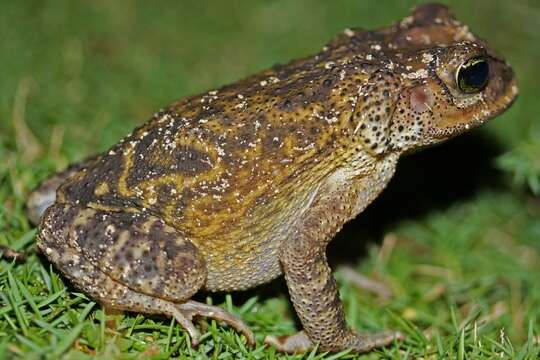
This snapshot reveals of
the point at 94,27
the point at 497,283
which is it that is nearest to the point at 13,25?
the point at 94,27

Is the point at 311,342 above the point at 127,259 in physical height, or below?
below

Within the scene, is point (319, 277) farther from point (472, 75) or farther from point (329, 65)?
point (472, 75)

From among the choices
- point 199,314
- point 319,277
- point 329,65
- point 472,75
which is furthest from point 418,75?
point 199,314

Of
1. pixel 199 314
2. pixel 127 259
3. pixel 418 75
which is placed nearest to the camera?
pixel 127 259

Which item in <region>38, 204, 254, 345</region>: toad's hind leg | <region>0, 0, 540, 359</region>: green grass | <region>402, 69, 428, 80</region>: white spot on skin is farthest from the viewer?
<region>402, 69, 428, 80</region>: white spot on skin

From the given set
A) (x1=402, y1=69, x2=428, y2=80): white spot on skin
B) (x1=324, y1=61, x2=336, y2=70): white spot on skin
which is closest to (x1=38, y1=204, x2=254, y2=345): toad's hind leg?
(x1=324, y1=61, x2=336, y2=70): white spot on skin

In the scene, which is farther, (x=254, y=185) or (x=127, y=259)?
(x=254, y=185)

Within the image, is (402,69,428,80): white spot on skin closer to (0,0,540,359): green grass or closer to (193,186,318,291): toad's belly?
(193,186,318,291): toad's belly
